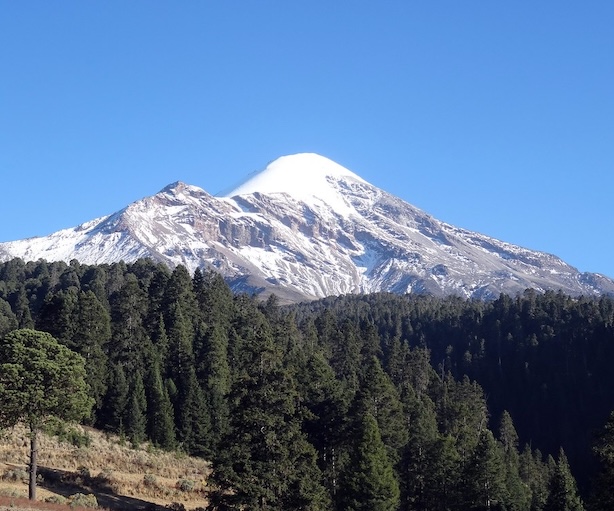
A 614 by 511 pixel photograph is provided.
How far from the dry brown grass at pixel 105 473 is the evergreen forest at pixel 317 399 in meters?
4.74

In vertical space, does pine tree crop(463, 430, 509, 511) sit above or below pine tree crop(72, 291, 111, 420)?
below

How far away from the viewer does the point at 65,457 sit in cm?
5025

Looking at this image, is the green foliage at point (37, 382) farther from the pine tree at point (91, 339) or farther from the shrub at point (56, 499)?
the pine tree at point (91, 339)

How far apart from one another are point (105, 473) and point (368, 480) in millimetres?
16057

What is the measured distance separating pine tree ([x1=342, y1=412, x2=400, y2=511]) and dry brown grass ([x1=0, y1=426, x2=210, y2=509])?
8.30m

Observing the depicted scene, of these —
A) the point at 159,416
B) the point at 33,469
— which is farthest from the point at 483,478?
the point at 33,469

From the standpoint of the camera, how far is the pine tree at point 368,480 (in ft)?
145

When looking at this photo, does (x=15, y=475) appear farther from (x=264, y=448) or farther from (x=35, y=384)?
(x=264, y=448)

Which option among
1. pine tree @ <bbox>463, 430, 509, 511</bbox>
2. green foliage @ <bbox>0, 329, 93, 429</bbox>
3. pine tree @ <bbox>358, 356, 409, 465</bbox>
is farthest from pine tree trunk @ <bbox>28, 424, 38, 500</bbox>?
pine tree @ <bbox>463, 430, 509, 511</bbox>

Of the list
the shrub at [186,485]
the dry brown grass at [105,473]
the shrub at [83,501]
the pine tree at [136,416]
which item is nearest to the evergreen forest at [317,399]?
the pine tree at [136,416]

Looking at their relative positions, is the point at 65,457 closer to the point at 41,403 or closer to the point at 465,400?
the point at 41,403

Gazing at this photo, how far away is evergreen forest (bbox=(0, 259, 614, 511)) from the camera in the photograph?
3509 centimetres

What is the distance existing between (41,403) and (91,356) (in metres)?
35.8

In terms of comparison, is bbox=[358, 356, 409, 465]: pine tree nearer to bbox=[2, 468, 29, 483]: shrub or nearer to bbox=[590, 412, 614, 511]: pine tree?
bbox=[590, 412, 614, 511]: pine tree
